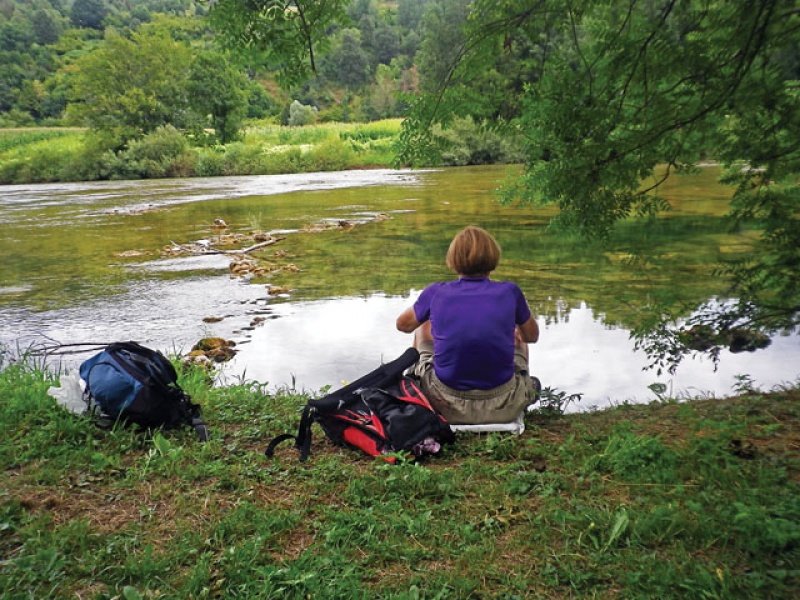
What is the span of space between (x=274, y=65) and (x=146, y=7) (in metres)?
122

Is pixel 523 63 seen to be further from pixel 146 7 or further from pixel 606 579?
pixel 146 7

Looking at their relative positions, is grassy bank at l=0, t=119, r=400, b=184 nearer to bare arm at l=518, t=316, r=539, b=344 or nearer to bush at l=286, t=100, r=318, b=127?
bush at l=286, t=100, r=318, b=127

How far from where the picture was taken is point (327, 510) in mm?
2764

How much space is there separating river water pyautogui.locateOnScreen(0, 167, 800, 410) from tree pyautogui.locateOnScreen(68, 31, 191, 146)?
864 inches

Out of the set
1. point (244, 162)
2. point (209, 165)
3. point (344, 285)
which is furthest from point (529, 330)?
point (209, 165)

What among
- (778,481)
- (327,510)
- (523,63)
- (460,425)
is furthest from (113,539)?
(523,63)

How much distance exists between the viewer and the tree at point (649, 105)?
3.25 m

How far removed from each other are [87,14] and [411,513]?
13370cm

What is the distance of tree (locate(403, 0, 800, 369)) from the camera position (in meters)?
3.25

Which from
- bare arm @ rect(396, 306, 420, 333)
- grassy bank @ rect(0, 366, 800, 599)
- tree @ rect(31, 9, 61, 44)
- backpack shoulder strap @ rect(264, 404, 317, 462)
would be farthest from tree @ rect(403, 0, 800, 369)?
tree @ rect(31, 9, 61, 44)

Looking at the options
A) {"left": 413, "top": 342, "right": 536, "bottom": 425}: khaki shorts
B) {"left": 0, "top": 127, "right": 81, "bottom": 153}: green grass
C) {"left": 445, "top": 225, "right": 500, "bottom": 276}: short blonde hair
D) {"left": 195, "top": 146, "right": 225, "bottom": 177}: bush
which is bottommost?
{"left": 195, "top": 146, "right": 225, "bottom": 177}: bush

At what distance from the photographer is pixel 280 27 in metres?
3.29

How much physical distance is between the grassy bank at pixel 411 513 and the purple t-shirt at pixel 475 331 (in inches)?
15.7

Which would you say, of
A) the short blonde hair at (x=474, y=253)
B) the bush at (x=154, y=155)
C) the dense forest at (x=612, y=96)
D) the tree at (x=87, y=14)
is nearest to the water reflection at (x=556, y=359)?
the dense forest at (x=612, y=96)
